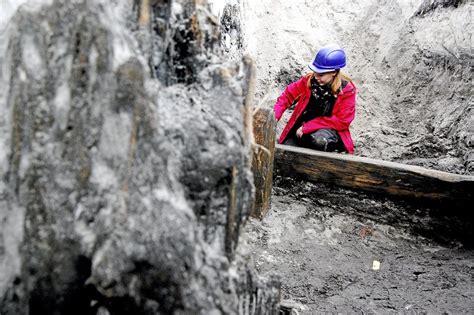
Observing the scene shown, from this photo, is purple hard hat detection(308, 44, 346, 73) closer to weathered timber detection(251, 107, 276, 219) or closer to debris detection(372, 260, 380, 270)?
weathered timber detection(251, 107, 276, 219)

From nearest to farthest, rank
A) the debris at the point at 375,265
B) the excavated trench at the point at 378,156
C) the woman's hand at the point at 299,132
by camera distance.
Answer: the excavated trench at the point at 378,156 → the debris at the point at 375,265 → the woman's hand at the point at 299,132

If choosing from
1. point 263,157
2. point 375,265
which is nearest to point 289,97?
point 263,157

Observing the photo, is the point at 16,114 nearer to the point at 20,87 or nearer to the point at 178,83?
the point at 20,87

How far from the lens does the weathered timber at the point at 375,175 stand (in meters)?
2.81

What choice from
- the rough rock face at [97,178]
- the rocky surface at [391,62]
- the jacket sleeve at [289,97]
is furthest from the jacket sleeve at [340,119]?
the rough rock face at [97,178]

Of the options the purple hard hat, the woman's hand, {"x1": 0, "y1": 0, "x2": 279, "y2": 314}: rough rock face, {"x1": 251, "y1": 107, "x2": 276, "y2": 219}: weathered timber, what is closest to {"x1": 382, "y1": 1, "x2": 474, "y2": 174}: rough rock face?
the woman's hand

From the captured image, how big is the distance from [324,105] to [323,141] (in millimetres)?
415

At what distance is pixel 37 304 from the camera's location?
1094mm

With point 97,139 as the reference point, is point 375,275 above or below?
below

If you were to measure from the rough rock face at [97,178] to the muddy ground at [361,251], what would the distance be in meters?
1.16

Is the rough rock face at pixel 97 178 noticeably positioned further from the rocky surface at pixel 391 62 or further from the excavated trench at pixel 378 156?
the rocky surface at pixel 391 62

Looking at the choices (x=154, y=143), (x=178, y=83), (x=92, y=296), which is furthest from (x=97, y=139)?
(x=92, y=296)

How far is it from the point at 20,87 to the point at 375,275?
92.8 inches

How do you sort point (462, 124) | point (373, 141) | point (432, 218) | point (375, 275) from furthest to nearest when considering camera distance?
point (373, 141) → point (462, 124) → point (432, 218) → point (375, 275)
